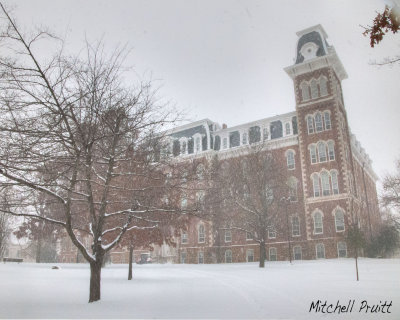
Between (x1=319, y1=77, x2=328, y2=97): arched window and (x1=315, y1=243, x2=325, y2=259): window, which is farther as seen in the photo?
(x1=319, y1=77, x2=328, y2=97): arched window

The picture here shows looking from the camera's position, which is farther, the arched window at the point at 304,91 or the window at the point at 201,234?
the window at the point at 201,234

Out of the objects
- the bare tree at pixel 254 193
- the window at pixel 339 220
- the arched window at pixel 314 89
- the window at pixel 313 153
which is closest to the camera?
the bare tree at pixel 254 193

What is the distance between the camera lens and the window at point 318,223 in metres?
33.9

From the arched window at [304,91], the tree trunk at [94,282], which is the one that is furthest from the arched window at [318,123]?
the tree trunk at [94,282]

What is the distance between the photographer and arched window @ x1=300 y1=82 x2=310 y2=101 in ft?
124

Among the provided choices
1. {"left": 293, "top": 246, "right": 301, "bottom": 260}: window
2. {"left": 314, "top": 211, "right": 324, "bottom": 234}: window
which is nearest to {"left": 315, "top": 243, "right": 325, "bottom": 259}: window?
{"left": 314, "top": 211, "right": 324, "bottom": 234}: window

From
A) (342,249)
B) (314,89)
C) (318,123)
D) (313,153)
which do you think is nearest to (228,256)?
(342,249)

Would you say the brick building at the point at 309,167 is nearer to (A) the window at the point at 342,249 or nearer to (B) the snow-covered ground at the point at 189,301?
(A) the window at the point at 342,249

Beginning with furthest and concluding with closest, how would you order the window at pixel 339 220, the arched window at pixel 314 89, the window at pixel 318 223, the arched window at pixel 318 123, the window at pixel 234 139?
the window at pixel 234 139 → the arched window at pixel 314 89 → the arched window at pixel 318 123 → the window at pixel 318 223 → the window at pixel 339 220

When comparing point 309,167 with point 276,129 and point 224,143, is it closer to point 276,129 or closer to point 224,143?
point 276,129

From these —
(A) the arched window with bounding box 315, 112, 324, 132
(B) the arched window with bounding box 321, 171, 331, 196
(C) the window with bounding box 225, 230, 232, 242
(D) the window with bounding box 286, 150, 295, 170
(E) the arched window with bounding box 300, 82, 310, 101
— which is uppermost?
(E) the arched window with bounding box 300, 82, 310, 101

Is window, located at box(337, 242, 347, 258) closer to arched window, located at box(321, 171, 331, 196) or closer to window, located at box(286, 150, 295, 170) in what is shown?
arched window, located at box(321, 171, 331, 196)

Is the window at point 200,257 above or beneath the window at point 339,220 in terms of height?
beneath

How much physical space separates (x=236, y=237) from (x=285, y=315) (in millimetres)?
32074
